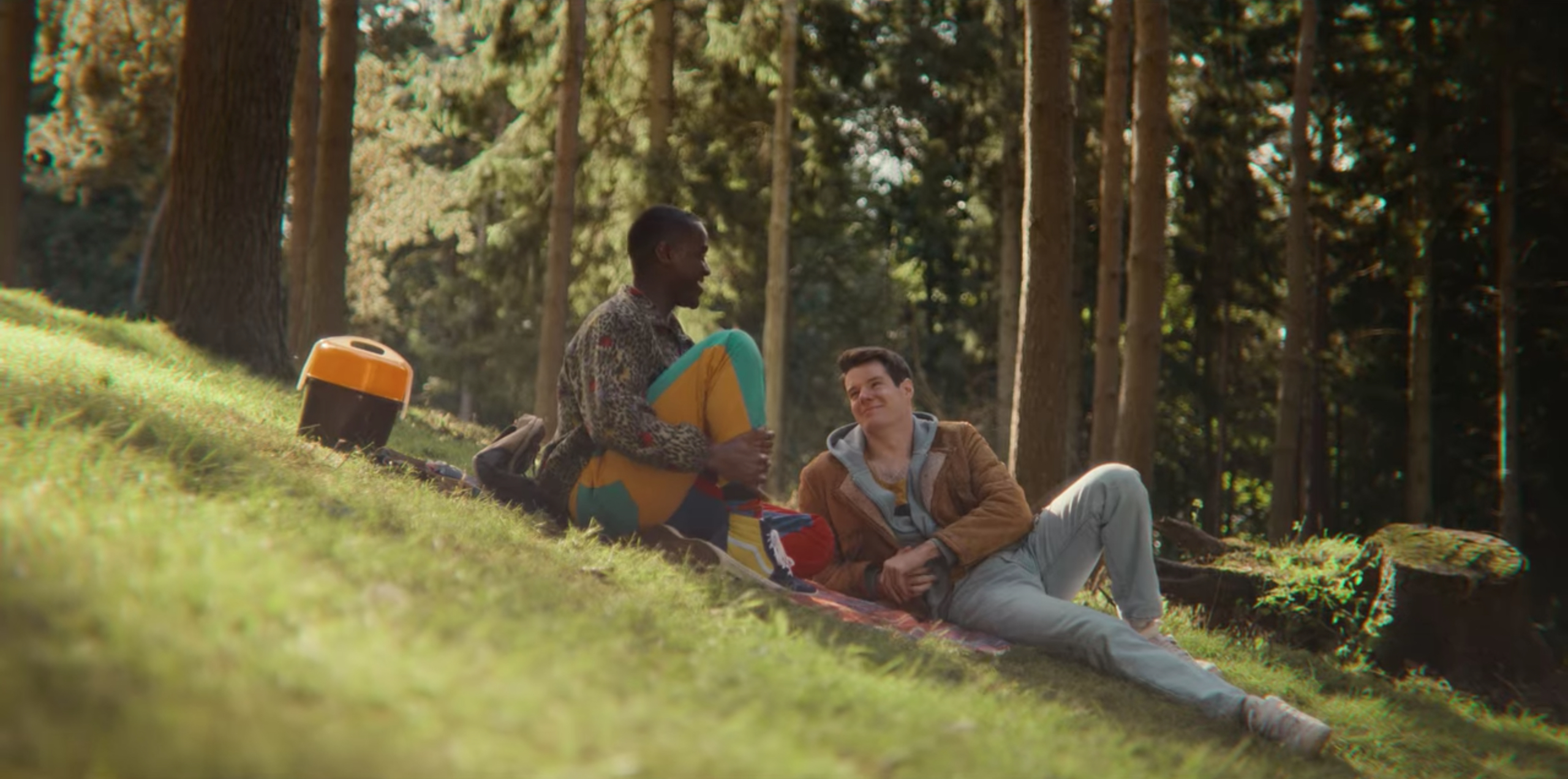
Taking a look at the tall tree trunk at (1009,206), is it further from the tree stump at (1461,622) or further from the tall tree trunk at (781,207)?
the tree stump at (1461,622)

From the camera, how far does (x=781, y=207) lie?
20.2 meters

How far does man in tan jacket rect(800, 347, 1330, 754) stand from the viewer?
6.11 m

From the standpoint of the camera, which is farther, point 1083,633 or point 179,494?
point 1083,633

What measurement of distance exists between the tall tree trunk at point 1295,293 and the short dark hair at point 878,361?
1431cm

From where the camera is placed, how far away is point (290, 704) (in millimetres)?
2508

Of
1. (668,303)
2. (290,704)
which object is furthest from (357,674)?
(668,303)

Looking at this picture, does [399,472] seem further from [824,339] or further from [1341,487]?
[1341,487]

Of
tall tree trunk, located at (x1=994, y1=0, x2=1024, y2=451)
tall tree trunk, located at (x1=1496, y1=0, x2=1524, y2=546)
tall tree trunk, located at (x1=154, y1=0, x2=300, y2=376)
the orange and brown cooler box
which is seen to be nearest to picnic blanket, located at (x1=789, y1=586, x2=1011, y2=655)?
the orange and brown cooler box

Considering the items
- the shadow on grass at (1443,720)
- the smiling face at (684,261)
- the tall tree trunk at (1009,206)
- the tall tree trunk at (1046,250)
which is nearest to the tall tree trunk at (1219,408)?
the tall tree trunk at (1009,206)

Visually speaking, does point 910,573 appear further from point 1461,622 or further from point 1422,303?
point 1422,303

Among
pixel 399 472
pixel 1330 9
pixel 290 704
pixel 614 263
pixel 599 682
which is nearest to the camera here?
pixel 290 704

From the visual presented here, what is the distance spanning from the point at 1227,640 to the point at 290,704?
7.32 m

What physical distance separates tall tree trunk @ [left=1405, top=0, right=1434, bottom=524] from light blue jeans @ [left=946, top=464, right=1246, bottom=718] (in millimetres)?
16171

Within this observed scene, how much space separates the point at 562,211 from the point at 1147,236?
6.85 metres
